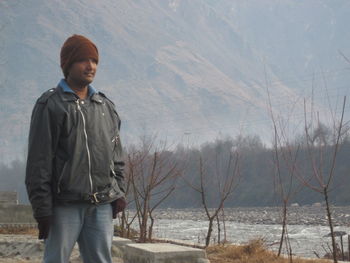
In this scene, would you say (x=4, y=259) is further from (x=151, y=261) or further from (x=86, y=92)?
(x=86, y=92)

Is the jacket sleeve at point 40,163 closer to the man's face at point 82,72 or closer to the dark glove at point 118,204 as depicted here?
the man's face at point 82,72

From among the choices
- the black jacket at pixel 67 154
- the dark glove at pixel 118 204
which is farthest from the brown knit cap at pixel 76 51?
the dark glove at pixel 118 204

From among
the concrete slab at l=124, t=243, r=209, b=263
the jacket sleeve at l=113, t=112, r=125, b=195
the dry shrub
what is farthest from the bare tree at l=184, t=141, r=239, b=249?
Result: the jacket sleeve at l=113, t=112, r=125, b=195

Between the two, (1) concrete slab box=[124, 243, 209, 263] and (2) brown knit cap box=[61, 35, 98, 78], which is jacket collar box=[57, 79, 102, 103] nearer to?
(2) brown knit cap box=[61, 35, 98, 78]

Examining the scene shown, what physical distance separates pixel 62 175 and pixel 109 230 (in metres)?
0.39

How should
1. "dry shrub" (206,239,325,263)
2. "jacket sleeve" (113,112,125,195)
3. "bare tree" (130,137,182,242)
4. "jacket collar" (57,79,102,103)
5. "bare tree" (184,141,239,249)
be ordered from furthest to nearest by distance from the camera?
"bare tree" (130,137,182,242) → "bare tree" (184,141,239,249) → "dry shrub" (206,239,325,263) → "jacket sleeve" (113,112,125,195) → "jacket collar" (57,79,102,103)

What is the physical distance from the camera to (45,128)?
10.2ft

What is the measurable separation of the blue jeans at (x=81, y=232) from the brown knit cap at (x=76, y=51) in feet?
2.30

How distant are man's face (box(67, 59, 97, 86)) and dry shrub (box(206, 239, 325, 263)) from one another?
168 inches

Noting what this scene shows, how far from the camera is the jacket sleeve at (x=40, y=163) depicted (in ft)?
9.96

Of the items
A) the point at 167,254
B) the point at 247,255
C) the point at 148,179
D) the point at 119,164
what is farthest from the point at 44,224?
the point at 148,179

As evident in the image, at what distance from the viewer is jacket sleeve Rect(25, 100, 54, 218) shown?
304 centimetres

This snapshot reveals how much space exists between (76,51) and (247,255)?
482cm

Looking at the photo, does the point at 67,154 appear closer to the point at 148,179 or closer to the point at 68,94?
the point at 68,94
